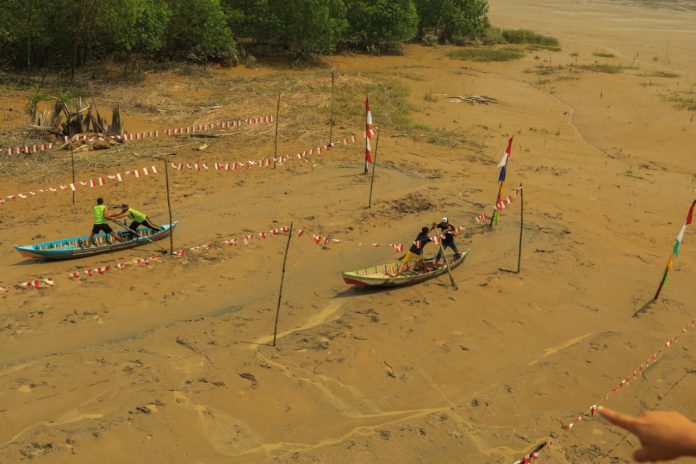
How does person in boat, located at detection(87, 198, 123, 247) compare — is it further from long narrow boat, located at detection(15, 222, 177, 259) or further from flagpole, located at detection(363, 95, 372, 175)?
flagpole, located at detection(363, 95, 372, 175)

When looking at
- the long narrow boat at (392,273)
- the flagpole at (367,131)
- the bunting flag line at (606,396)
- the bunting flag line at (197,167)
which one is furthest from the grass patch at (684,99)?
the long narrow boat at (392,273)

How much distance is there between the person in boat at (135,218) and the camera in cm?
1434

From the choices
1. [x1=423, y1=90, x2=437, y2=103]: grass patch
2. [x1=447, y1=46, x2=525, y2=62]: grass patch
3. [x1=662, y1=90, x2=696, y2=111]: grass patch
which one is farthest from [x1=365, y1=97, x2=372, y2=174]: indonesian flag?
[x1=447, y1=46, x2=525, y2=62]: grass patch

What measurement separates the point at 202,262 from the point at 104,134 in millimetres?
10386

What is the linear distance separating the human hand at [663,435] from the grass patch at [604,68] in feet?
139

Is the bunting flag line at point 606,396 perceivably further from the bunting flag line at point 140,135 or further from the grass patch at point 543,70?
the grass patch at point 543,70

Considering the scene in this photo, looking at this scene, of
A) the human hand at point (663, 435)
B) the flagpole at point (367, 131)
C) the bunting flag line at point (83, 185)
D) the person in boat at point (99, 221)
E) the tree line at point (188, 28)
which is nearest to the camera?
the human hand at point (663, 435)

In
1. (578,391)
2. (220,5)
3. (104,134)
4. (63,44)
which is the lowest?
(578,391)

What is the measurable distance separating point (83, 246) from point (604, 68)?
37276mm

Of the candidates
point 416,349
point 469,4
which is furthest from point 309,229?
point 469,4

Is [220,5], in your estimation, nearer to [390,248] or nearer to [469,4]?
[469,4]

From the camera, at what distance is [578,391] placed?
34.4ft

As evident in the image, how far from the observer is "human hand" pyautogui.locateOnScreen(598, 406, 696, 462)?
2.46 m

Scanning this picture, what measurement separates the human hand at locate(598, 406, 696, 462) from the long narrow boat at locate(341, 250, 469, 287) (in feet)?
33.1
